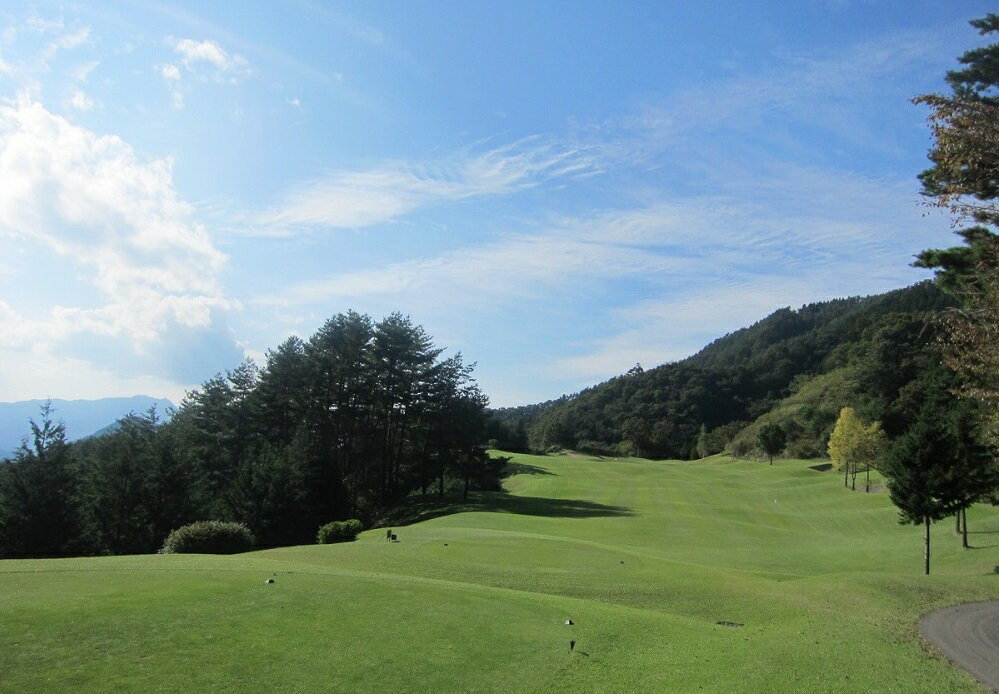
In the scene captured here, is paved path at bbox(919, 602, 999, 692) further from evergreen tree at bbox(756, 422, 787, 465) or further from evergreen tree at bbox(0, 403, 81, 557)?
evergreen tree at bbox(756, 422, 787, 465)

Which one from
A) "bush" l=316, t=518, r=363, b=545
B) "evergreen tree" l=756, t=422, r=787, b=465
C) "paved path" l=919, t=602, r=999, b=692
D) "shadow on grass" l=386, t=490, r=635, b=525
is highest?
"evergreen tree" l=756, t=422, r=787, b=465

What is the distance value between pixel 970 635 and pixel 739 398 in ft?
436

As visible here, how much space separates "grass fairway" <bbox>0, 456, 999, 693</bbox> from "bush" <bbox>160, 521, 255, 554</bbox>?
576 cm

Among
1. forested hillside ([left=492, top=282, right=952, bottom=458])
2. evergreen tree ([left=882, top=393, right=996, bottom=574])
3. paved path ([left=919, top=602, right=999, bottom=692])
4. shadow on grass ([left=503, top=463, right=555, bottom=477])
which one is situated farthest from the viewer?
forested hillside ([left=492, top=282, right=952, bottom=458])

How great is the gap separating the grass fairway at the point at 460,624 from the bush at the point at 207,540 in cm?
576

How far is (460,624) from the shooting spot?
11.6 meters

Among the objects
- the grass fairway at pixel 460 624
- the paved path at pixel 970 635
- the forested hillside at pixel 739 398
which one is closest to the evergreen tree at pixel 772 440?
the forested hillside at pixel 739 398

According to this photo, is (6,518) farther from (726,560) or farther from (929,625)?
(929,625)

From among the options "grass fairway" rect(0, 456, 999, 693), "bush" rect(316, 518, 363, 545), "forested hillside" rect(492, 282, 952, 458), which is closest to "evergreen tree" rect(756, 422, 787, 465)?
"forested hillside" rect(492, 282, 952, 458)

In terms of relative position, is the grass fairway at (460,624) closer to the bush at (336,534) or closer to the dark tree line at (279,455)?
the bush at (336,534)

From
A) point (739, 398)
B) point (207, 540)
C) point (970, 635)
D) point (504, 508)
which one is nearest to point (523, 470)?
point (504, 508)

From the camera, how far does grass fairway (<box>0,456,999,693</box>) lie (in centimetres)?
859

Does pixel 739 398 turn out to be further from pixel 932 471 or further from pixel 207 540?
pixel 207 540

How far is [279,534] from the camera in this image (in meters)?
44.8
